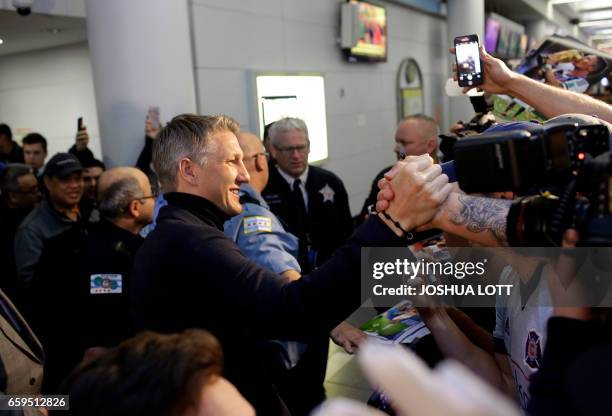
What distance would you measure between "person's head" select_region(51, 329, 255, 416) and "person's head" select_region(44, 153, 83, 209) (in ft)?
7.07

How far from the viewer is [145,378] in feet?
2.49

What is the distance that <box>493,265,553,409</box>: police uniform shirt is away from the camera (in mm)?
1098

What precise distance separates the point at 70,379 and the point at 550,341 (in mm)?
721

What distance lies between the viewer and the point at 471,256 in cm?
146

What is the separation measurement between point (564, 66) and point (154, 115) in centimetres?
235

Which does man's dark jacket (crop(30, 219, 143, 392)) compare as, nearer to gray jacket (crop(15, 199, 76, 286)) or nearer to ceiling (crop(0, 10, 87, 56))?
gray jacket (crop(15, 199, 76, 286))

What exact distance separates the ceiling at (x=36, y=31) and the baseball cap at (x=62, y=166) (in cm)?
165

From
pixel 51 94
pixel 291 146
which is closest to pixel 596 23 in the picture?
pixel 51 94

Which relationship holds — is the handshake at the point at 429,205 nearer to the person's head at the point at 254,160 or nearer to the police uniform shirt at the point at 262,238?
the police uniform shirt at the point at 262,238

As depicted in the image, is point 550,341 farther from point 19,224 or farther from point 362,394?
point 19,224

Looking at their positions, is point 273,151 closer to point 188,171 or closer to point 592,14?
point 188,171

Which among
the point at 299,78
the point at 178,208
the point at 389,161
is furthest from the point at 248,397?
the point at 389,161

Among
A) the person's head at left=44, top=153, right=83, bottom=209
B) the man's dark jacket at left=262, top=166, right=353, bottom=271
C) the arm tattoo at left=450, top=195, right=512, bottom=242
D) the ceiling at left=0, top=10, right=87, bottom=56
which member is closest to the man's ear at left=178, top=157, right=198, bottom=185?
the arm tattoo at left=450, top=195, right=512, bottom=242

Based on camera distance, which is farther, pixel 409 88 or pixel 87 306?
pixel 409 88
